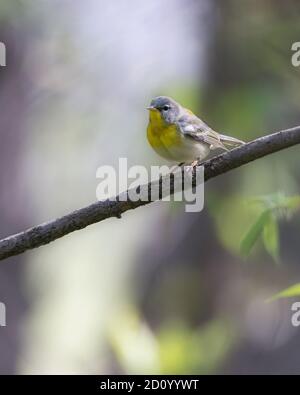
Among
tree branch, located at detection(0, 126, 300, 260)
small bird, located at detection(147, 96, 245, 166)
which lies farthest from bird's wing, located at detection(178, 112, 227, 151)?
tree branch, located at detection(0, 126, 300, 260)

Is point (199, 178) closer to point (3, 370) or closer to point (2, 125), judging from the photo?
point (3, 370)

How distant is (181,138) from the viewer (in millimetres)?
5031

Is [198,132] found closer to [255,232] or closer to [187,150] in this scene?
[187,150]

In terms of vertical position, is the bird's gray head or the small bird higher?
the bird's gray head

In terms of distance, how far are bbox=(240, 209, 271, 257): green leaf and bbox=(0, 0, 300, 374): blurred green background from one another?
270cm

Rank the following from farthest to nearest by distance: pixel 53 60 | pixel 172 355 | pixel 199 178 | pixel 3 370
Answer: pixel 53 60 → pixel 3 370 → pixel 172 355 → pixel 199 178

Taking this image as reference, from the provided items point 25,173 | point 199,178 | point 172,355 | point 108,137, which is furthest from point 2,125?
point 199,178

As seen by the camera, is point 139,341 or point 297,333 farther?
point 297,333

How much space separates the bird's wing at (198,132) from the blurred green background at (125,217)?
883mm

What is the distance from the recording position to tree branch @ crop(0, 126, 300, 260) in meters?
3.18

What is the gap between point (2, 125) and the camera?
7.25 meters

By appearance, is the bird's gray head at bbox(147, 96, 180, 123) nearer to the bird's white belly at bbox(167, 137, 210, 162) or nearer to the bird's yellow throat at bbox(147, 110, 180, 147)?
the bird's yellow throat at bbox(147, 110, 180, 147)

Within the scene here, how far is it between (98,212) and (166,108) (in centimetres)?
205

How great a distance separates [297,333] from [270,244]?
3.31 m
